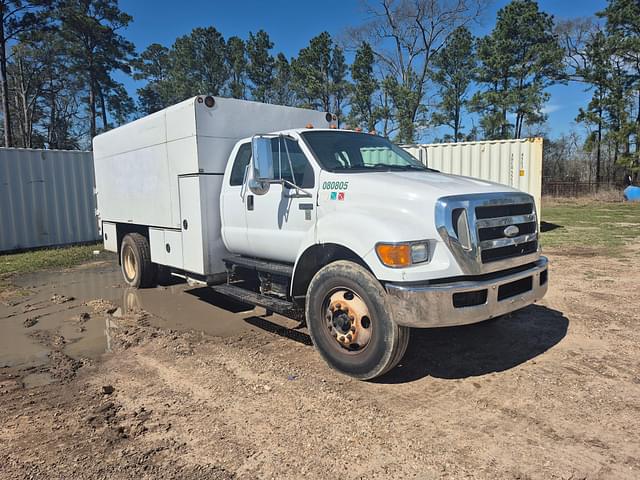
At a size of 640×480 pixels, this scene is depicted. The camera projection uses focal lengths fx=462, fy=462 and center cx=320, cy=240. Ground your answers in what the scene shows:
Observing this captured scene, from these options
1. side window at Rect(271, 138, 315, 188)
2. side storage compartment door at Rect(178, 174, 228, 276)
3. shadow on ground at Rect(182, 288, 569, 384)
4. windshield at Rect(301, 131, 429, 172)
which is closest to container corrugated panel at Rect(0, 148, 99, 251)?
side storage compartment door at Rect(178, 174, 228, 276)

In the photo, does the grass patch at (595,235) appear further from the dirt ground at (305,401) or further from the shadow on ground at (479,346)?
the shadow on ground at (479,346)

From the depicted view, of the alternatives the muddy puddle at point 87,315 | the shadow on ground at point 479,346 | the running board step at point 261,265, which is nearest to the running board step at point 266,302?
the running board step at point 261,265

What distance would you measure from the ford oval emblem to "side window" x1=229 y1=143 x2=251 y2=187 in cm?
297

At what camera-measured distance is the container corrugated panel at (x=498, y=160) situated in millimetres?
12938

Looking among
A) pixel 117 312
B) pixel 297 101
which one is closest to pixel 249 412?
pixel 117 312

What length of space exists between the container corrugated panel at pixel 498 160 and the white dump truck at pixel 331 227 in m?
7.25

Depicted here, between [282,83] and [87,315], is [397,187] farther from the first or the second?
[282,83]

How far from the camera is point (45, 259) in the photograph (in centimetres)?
1159

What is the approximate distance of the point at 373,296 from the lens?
375 centimetres

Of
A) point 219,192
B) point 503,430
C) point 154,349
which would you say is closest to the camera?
point 503,430

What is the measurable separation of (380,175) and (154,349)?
3.10 m

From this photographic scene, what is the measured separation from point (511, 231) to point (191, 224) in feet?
12.6

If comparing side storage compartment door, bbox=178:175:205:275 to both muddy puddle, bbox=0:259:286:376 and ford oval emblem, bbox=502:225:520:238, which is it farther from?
ford oval emblem, bbox=502:225:520:238

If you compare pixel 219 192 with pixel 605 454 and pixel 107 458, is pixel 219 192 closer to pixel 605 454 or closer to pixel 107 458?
pixel 107 458
